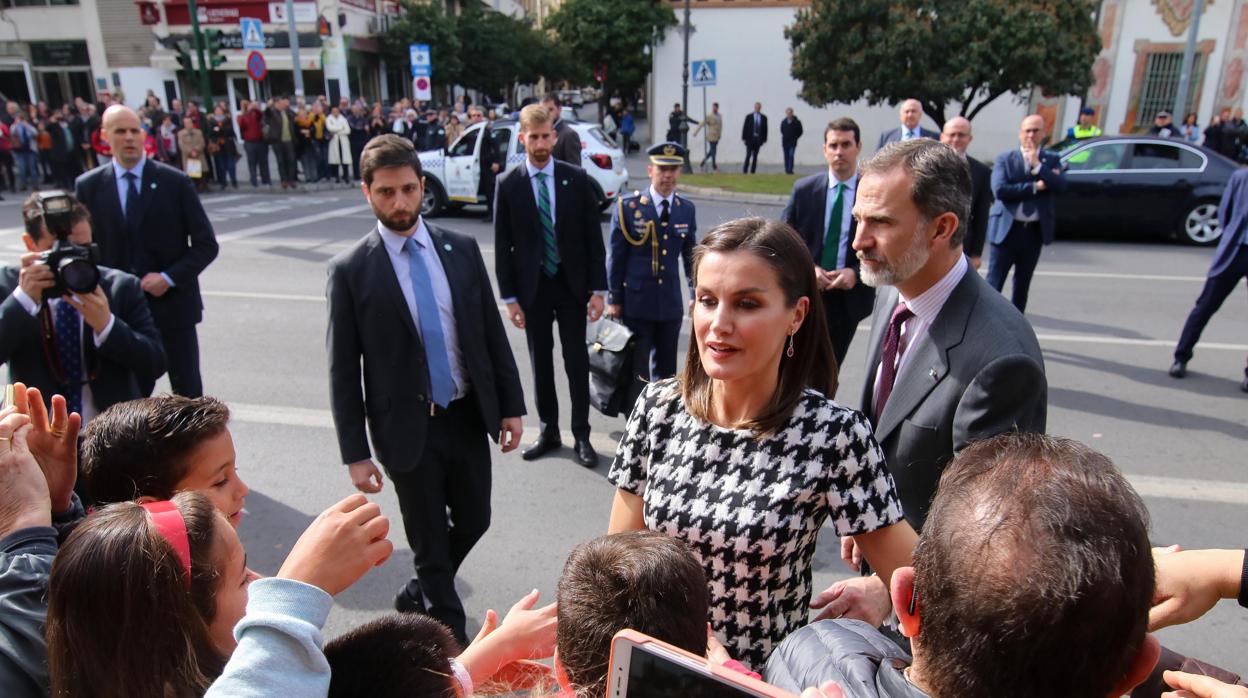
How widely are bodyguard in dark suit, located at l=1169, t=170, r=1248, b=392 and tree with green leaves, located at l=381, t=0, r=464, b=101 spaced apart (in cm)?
3181

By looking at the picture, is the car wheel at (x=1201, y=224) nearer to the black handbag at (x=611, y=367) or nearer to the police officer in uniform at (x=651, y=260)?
the police officer in uniform at (x=651, y=260)

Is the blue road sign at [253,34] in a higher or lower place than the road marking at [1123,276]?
higher

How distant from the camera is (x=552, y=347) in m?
5.07

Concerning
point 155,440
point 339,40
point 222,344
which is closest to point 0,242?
point 222,344

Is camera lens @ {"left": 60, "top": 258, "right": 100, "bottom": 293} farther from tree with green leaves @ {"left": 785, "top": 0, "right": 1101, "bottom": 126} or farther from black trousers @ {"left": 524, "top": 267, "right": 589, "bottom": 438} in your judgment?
tree with green leaves @ {"left": 785, "top": 0, "right": 1101, "bottom": 126}

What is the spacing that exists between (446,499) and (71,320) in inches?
72.1

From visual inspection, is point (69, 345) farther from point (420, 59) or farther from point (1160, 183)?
point (420, 59)

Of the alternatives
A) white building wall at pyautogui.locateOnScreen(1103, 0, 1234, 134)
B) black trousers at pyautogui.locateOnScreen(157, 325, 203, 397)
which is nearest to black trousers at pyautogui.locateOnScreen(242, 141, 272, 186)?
black trousers at pyautogui.locateOnScreen(157, 325, 203, 397)

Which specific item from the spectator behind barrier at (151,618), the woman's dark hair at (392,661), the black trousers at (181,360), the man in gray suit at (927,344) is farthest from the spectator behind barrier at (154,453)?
the black trousers at (181,360)

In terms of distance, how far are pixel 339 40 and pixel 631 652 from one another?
112 ft

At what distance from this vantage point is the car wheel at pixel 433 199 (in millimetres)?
14039

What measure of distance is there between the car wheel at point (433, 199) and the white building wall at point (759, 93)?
1178 cm

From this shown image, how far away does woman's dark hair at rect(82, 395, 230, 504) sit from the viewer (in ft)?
6.79

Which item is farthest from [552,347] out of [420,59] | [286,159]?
[420,59]
